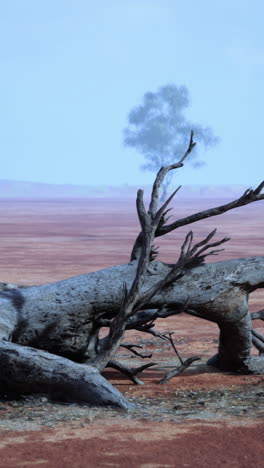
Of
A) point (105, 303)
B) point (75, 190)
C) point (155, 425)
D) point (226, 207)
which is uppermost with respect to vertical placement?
point (75, 190)

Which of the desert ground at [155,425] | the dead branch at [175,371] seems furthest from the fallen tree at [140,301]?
the desert ground at [155,425]

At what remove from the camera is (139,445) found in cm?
610

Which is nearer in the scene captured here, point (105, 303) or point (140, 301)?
point (140, 301)

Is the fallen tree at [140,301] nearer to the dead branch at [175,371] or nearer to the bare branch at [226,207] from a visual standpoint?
the bare branch at [226,207]

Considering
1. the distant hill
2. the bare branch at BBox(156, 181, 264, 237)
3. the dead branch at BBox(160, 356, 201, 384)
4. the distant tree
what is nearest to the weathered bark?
the bare branch at BBox(156, 181, 264, 237)

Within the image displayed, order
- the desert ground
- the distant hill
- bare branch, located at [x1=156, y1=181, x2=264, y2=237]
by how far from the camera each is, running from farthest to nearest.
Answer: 1. the distant hill
2. bare branch, located at [x1=156, y1=181, x2=264, y2=237]
3. the desert ground

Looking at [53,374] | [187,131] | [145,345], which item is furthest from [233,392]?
[187,131]

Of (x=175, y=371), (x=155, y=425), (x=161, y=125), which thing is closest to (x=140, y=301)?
(x=175, y=371)

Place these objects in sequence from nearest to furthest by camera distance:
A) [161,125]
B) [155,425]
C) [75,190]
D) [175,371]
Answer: [155,425], [175,371], [161,125], [75,190]

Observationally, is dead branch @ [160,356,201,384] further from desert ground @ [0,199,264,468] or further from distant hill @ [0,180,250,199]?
distant hill @ [0,180,250,199]

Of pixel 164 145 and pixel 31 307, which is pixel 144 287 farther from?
pixel 164 145

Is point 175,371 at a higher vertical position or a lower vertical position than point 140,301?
lower

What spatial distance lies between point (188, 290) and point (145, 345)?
9.26 ft

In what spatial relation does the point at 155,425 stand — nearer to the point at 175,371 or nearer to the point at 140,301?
the point at 140,301
